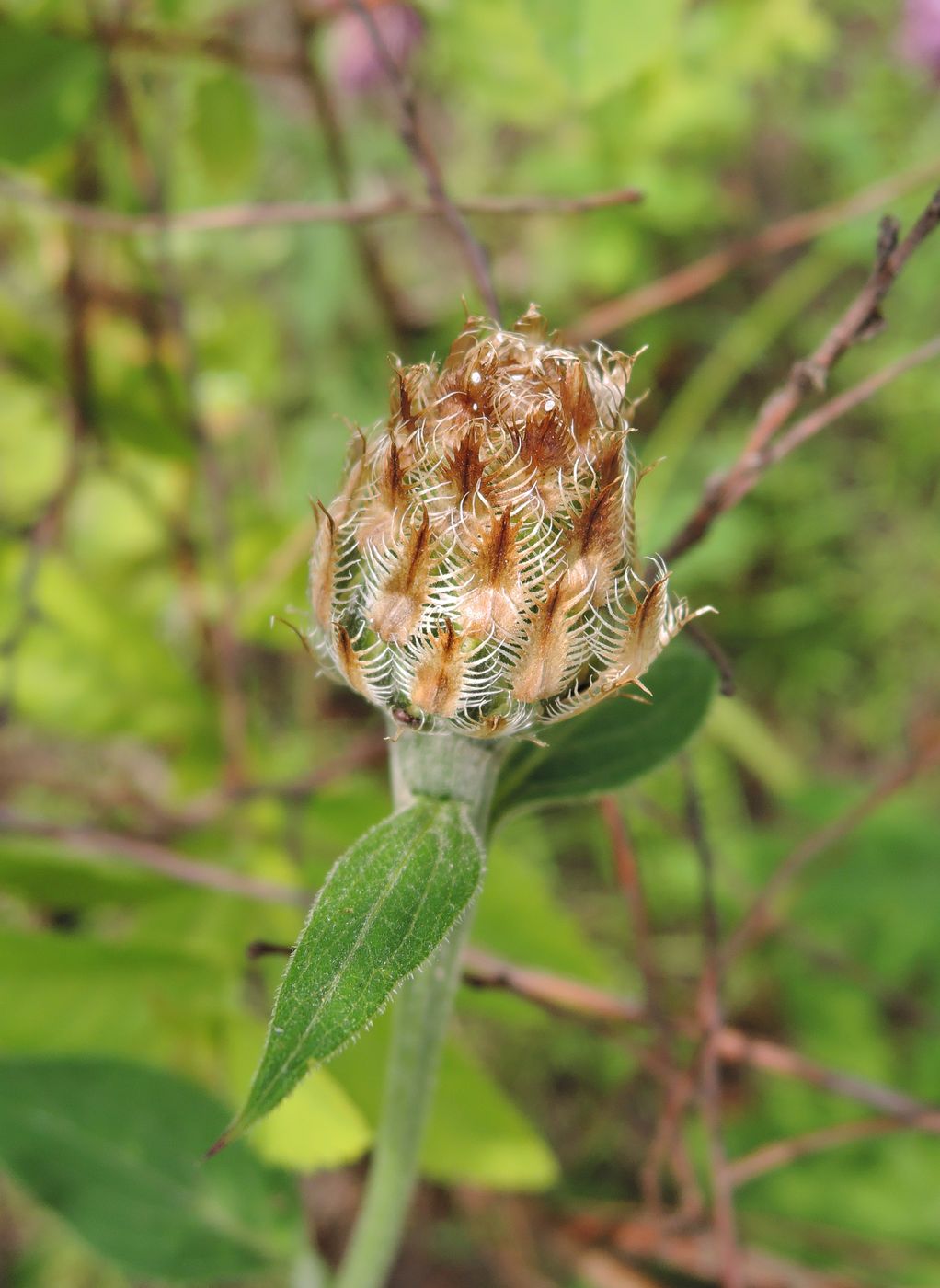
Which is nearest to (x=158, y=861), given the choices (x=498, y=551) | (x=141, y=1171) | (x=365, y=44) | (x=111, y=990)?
(x=111, y=990)

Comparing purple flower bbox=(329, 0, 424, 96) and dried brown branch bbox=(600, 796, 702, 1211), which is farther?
purple flower bbox=(329, 0, 424, 96)

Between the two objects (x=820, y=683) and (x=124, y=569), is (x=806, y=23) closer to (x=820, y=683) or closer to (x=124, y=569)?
(x=820, y=683)

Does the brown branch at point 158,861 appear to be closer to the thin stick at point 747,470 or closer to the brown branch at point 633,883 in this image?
the brown branch at point 633,883

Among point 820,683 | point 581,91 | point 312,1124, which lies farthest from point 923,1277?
point 581,91

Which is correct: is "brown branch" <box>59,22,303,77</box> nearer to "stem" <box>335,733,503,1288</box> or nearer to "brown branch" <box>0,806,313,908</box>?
"brown branch" <box>0,806,313,908</box>

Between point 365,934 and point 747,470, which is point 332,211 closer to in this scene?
point 747,470

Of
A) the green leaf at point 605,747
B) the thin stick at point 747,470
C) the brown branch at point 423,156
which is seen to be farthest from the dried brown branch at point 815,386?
the brown branch at point 423,156

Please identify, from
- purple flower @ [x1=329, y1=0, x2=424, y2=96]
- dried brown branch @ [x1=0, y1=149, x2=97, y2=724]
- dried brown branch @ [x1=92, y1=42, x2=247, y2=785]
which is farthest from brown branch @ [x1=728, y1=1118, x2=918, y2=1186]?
purple flower @ [x1=329, y1=0, x2=424, y2=96]
